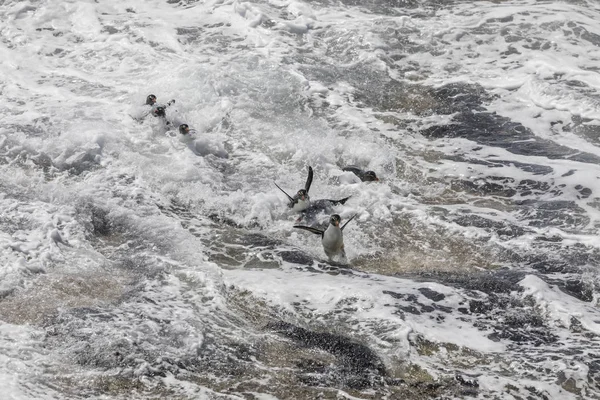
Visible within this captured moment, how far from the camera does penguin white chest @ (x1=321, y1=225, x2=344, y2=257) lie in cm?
873

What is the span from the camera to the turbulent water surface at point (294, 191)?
6.72m

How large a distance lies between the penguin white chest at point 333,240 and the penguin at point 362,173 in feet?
6.38

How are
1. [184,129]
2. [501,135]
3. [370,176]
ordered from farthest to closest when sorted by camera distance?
[501,135]
[184,129]
[370,176]

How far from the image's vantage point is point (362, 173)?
1069 cm

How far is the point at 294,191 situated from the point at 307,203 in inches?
25.3

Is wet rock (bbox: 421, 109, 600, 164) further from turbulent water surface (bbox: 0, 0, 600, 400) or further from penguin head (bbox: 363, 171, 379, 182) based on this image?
penguin head (bbox: 363, 171, 379, 182)

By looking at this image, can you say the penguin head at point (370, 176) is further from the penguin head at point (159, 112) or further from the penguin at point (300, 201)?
the penguin head at point (159, 112)

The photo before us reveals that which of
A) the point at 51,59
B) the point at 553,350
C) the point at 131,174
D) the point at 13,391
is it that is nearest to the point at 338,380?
the point at 553,350

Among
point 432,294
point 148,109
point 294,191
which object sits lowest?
point 294,191

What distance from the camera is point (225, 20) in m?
15.8

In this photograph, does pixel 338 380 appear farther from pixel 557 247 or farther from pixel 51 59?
pixel 51 59

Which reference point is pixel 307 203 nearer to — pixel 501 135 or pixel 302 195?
pixel 302 195

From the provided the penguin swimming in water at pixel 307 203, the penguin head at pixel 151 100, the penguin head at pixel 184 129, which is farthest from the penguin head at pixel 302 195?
the penguin head at pixel 151 100

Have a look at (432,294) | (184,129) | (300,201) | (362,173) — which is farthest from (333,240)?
(184,129)
